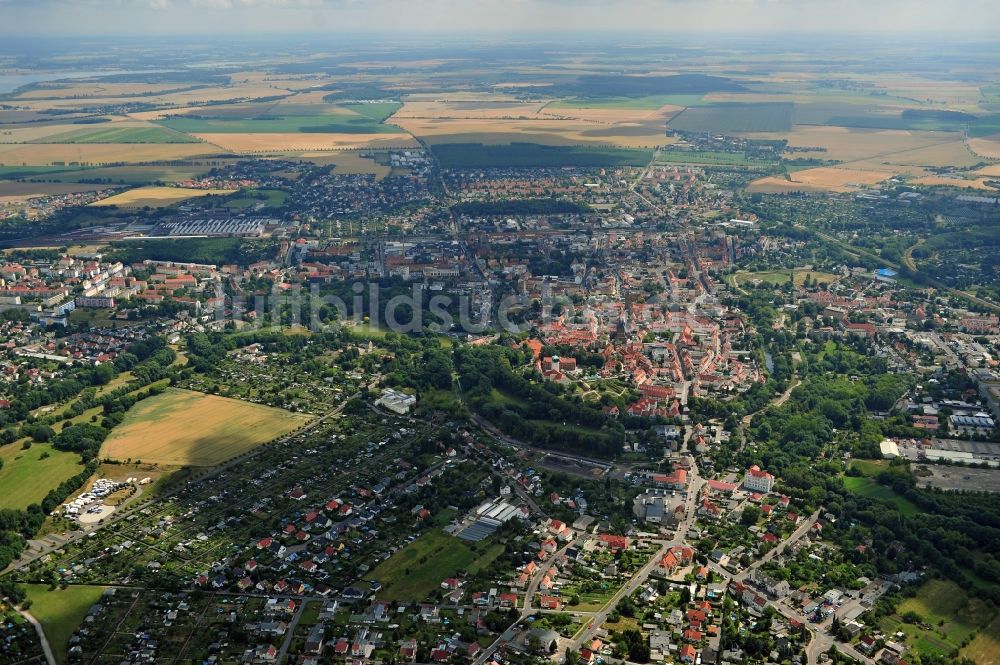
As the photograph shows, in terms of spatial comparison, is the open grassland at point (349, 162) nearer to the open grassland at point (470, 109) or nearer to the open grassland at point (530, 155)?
the open grassland at point (530, 155)

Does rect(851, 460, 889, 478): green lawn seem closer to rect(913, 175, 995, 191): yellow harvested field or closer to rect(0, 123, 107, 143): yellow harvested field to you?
rect(913, 175, 995, 191): yellow harvested field

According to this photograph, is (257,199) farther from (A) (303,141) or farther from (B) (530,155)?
(B) (530,155)

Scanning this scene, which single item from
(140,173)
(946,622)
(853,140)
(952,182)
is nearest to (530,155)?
(853,140)

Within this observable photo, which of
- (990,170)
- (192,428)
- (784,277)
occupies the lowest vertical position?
(192,428)

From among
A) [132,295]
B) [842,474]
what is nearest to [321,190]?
[132,295]

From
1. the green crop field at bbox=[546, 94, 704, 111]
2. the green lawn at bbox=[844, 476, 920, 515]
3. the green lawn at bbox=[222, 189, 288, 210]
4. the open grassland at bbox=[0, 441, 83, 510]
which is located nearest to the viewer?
the green lawn at bbox=[844, 476, 920, 515]

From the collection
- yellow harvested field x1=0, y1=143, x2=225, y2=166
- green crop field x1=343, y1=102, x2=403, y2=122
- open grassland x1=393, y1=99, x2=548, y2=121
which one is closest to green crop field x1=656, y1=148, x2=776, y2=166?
open grassland x1=393, y1=99, x2=548, y2=121
